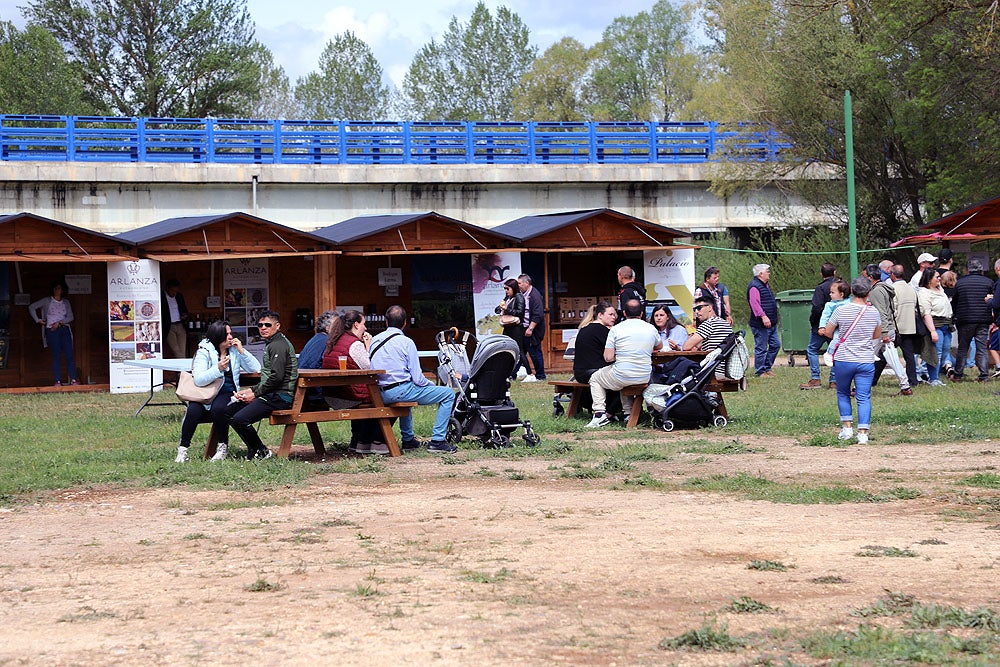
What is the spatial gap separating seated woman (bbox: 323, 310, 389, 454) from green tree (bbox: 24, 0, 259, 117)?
1617 inches

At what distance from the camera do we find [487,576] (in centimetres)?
640

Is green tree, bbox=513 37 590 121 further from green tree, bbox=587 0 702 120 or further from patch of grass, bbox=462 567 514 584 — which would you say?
patch of grass, bbox=462 567 514 584

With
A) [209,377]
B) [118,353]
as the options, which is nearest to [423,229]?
[118,353]

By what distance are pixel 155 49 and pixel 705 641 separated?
49.0 m

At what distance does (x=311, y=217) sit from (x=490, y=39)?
3636 cm

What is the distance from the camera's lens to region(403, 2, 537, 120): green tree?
66.5m

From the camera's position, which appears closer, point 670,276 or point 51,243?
point 51,243

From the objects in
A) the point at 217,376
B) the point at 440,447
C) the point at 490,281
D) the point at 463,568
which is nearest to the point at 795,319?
the point at 490,281

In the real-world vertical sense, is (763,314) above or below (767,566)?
above

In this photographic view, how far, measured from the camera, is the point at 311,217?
107 ft

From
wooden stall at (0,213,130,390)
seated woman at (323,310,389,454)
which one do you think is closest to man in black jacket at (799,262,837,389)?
seated woman at (323,310,389,454)

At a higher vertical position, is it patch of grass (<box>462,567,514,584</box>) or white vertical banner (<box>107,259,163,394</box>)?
white vertical banner (<box>107,259,163,394</box>)

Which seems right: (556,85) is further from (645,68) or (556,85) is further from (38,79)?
(38,79)

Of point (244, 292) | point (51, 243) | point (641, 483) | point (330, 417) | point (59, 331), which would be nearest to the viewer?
point (641, 483)
